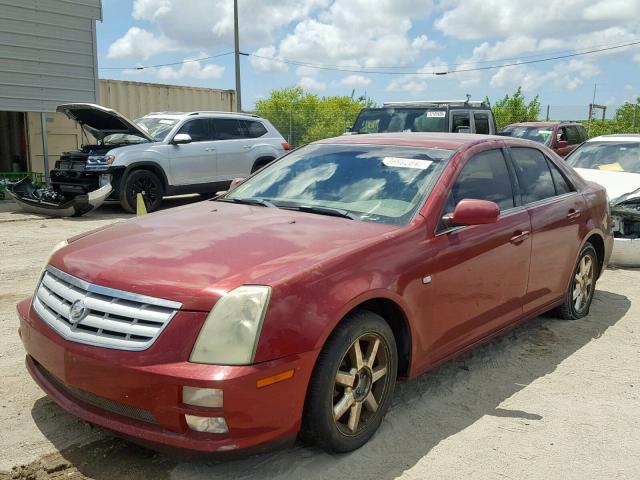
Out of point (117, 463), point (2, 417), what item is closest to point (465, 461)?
point (117, 463)

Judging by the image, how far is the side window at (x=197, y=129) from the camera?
12.2 meters

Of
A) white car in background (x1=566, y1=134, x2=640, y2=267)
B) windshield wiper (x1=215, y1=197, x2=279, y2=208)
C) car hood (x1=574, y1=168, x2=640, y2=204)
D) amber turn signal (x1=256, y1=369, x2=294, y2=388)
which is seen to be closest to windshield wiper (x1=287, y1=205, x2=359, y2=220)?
windshield wiper (x1=215, y1=197, x2=279, y2=208)

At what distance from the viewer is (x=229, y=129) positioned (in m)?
12.9

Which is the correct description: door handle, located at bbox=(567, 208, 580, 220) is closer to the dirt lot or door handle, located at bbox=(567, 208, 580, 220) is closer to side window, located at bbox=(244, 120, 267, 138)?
the dirt lot

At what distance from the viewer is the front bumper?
256 centimetres

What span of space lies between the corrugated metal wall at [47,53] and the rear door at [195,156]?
156 inches

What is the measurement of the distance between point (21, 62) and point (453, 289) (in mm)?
12893

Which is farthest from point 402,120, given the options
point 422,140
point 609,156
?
point 422,140

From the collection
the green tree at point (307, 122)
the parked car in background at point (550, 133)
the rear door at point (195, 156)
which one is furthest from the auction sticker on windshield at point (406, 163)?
the green tree at point (307, 122)

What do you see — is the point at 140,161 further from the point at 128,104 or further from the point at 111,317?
the point at 111,317

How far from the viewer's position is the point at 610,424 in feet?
11.7

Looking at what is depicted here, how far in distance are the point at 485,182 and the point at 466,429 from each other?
1676 millimetres

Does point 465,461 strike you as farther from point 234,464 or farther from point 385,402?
point 234,464

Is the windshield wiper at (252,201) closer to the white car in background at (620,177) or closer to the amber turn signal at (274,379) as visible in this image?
the amber turn signal at (274,379)
